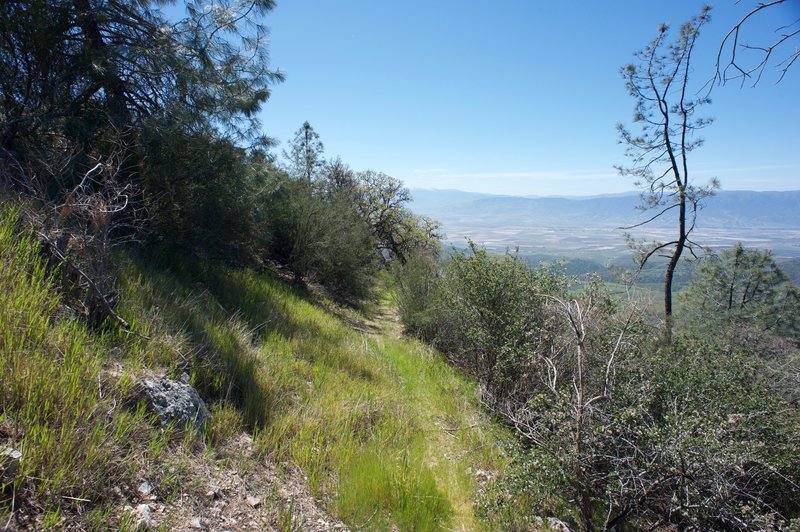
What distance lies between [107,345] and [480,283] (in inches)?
174

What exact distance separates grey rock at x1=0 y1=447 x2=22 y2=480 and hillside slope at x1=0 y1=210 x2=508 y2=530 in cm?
4

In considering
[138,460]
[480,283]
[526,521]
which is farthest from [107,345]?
[480,283]

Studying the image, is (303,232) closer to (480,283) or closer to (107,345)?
(480,283)

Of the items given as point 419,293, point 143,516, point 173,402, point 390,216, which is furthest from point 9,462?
point 390,216

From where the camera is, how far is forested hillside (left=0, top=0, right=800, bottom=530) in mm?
1959

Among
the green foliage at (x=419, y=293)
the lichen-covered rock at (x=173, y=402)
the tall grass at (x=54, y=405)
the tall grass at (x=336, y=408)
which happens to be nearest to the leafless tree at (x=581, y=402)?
the tall grass at (x=336, y=408)

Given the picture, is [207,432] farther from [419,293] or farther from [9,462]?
[419,293]

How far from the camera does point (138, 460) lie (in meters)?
1.86

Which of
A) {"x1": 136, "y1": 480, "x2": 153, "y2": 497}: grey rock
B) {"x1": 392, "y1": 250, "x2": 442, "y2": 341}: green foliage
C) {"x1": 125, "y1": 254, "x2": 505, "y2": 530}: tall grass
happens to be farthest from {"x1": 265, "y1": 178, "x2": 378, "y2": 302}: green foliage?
{"x1": 136, "y1": 480, "x2": 153, "y2": 497}: grey rock

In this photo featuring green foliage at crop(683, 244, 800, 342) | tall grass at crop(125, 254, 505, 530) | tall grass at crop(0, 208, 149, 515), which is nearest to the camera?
tall grass at crop(0, 208, 149, 515)

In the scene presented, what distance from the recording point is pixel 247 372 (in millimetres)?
3342

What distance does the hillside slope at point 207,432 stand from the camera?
5.35 feet

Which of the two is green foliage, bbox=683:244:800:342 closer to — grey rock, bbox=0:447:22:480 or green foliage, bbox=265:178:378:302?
green foliage, bbox=265:178:378:302

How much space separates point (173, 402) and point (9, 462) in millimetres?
949
